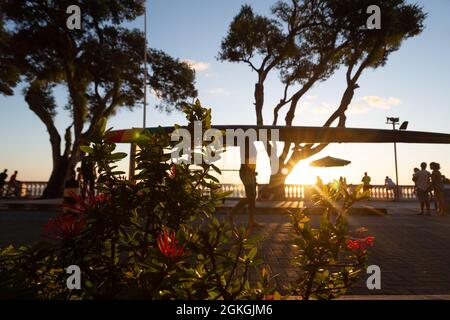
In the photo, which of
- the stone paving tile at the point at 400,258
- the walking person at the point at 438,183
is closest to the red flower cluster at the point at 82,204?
the stone paving tile at the point at 400,258

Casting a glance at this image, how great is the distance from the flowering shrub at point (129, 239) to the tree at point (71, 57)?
19141mm

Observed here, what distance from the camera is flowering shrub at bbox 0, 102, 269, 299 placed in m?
1.45

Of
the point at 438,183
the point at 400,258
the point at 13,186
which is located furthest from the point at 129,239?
the point at 13,186

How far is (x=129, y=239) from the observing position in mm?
1764

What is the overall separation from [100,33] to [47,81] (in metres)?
5.17

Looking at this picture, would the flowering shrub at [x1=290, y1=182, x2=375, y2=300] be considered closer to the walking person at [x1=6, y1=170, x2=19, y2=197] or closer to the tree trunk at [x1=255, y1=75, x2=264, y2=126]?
the tree trunk at [x1=255, y1=75, x2=264, y2=126]

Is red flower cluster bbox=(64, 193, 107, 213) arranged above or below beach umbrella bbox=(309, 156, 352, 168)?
below

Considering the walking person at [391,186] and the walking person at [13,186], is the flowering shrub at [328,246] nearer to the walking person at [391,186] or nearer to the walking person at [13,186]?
the walking person at [391,186]

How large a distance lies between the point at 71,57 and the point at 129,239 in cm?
2132

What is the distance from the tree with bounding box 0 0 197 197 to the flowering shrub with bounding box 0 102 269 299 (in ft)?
62.8

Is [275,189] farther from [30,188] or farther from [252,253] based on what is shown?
[252,253]

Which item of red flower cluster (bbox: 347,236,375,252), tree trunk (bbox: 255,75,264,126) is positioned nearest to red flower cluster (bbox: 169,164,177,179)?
red flower cluster (bbox: 347,236,375,252)

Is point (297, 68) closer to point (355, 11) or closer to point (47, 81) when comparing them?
point (355, 11)

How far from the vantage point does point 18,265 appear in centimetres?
164
